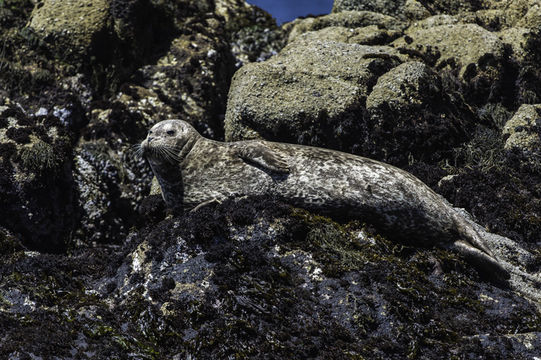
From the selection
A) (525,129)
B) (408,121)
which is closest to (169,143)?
(408,121)

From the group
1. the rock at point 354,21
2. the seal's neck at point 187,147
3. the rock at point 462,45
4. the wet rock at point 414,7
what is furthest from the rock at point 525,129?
the seal's neck at point 187,147

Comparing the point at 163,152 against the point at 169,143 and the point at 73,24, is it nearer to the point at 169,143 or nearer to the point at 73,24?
the point at 169,143

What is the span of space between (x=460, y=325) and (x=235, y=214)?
2.71m

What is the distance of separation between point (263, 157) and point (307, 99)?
8.81ft

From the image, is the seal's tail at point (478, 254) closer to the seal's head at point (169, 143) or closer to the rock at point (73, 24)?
the seal's head at point (169, 143)

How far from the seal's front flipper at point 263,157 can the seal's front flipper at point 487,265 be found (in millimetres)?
2417

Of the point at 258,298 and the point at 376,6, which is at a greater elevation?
the point at 376,6

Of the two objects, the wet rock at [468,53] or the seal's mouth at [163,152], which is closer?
the seal's mouth at [163,152]

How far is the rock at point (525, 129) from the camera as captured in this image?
9812 mm

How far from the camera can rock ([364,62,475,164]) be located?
9914 millimetres

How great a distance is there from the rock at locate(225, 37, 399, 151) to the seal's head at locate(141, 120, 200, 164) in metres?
1.88

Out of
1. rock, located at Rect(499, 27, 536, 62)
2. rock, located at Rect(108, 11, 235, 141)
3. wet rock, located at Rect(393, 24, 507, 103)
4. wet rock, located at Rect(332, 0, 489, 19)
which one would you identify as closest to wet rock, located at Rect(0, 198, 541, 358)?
rock, located at Rect(108, 11, 235, 141)

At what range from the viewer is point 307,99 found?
9.97m

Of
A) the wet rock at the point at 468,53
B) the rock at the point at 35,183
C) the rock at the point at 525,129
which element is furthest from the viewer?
the wet rock at the point at 468,53
